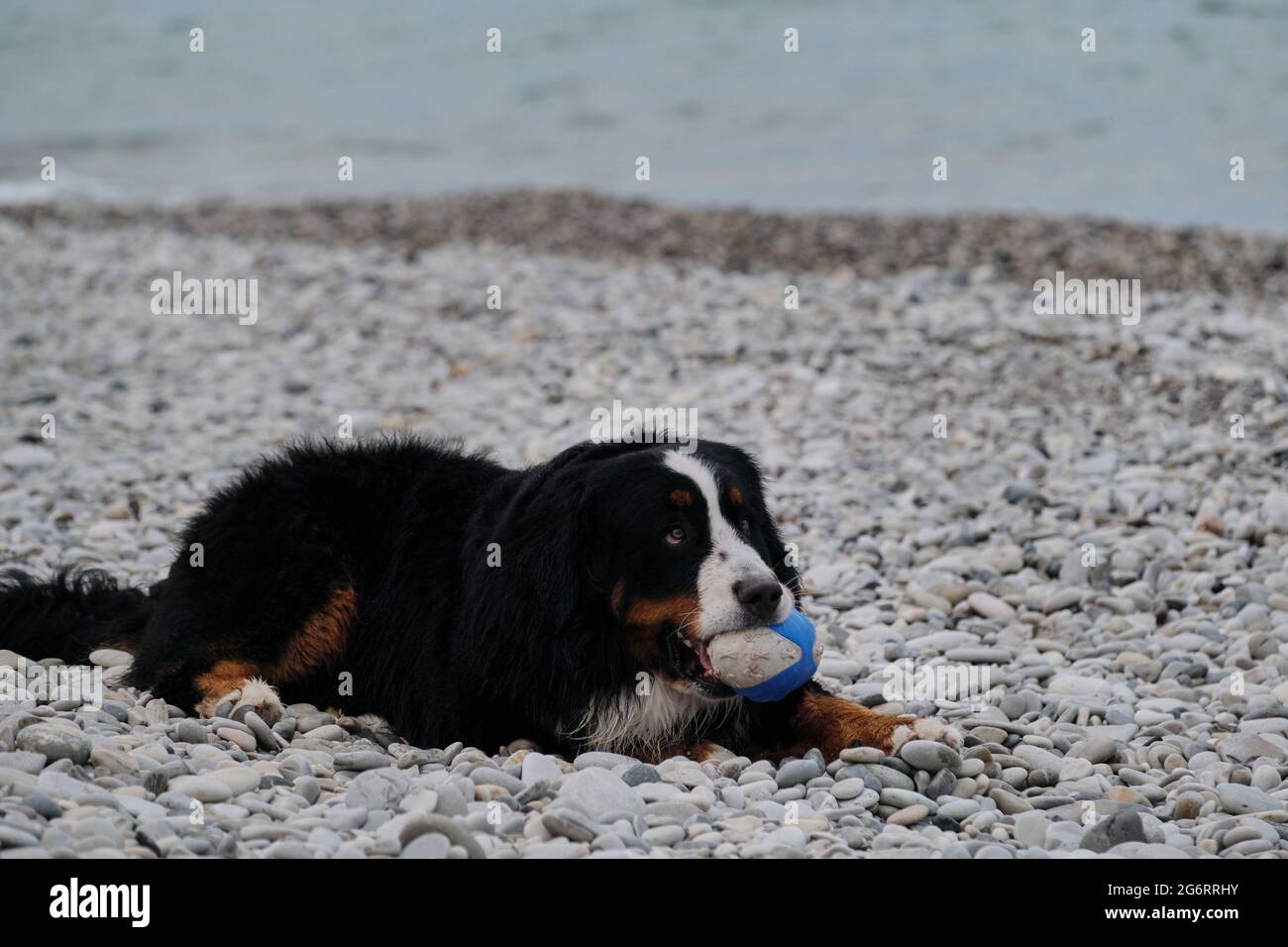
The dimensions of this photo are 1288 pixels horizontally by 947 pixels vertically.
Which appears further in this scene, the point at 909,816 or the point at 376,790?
the point at 909,816

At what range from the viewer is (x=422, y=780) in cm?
394

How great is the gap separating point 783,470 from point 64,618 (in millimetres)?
4049

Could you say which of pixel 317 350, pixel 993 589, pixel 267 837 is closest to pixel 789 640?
pixel 267 837

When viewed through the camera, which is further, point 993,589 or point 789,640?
point 993,589

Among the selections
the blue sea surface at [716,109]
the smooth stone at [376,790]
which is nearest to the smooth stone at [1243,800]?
the smooth stone at [376,790]

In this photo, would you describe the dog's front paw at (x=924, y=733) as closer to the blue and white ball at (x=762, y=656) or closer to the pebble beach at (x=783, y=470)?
the pebble beach at (x=783, y=470)

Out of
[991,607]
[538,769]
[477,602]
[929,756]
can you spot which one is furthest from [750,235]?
[538,769]

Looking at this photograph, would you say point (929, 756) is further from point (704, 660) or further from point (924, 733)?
point (704, 660)

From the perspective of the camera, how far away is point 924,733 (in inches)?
169

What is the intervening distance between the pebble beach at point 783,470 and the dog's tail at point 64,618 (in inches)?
5.3

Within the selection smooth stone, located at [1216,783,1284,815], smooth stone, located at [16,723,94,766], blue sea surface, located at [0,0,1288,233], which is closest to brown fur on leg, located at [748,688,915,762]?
smooth stone, located at [1216,783,1284,815]

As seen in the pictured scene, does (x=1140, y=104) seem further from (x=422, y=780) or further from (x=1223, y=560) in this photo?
(x=422, y=780)

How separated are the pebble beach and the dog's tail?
5.3 inches

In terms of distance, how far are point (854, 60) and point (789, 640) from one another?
21682mm
